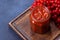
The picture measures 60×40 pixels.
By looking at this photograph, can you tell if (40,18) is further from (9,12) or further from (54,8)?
(9,12)

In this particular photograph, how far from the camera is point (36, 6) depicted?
1.00 m

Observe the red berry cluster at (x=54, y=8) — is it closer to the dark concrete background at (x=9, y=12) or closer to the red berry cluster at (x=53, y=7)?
the red berry cluster at (x=53, y=7)

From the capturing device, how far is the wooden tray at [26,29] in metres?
1.03

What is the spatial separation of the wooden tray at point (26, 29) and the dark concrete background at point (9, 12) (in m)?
0.03

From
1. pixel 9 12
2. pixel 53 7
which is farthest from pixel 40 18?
pixel 9 12

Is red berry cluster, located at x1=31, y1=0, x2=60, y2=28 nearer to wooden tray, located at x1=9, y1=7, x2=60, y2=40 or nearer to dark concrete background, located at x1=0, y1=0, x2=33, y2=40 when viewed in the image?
wooden tray, located at x1=9, y1=7, x2=60, y2=40

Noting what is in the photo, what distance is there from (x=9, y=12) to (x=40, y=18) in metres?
0.24

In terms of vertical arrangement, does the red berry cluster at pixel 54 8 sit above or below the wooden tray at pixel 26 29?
above


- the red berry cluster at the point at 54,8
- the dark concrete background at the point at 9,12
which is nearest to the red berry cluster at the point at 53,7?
the red berry cluster at the point at 54,8

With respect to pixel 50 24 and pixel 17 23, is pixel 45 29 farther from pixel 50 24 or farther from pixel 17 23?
pixel 17 23

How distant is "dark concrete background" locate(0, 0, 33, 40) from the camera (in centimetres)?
108

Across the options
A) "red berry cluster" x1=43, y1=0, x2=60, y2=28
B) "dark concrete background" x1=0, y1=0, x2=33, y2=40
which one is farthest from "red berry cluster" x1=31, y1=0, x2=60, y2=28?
"dark concrete background" x1=0, y1=0, x2=33, y2=40

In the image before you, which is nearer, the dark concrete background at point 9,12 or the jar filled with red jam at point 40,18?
the jar filled with red jam at point 40,18

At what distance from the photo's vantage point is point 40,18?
971mm
